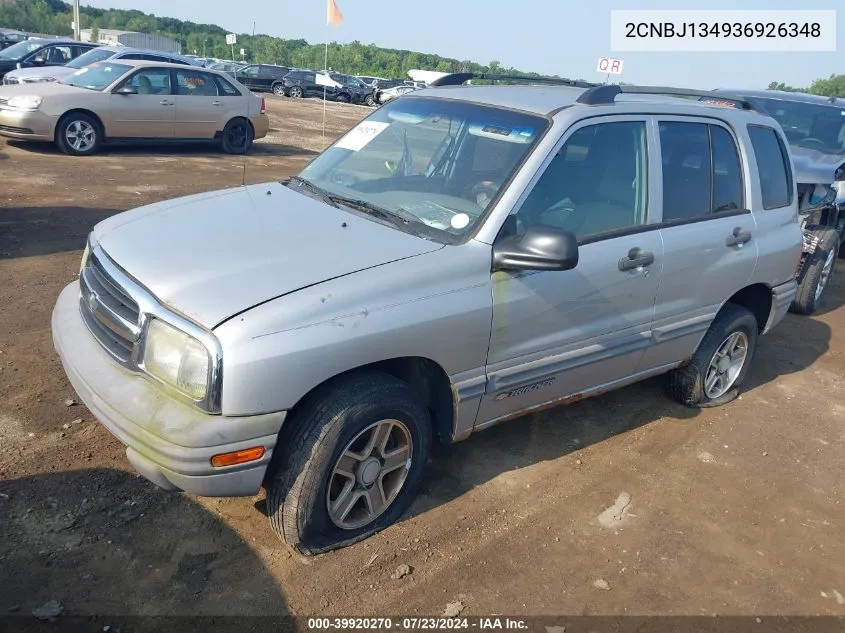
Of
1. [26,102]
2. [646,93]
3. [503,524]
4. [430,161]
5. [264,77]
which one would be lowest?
[503,524]

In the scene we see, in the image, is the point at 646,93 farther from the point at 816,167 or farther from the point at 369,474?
the point at 816,167

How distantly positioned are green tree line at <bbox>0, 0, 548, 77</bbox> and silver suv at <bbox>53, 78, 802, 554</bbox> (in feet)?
224

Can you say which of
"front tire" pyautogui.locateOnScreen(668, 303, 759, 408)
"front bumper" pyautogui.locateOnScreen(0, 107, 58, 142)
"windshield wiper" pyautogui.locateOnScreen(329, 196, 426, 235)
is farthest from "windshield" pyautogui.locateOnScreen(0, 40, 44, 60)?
"front tire" pyautogui.locateOnScreen(668, 303, 759, 408)

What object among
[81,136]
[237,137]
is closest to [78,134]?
[81,136]

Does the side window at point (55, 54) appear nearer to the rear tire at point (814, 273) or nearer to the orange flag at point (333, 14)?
the orange flag at point (333, 14)

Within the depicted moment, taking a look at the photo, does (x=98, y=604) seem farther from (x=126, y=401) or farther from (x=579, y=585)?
(x=579, y=585)

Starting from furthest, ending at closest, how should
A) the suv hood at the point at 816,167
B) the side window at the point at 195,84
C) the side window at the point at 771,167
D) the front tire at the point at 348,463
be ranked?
the side window at the point at 195,84 → the suv hood at the point at 816,167 → the side window at the point at 771,167 → the front tire at the point at 348,463

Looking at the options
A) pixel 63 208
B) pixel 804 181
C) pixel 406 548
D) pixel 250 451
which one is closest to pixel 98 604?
pixel 250 451

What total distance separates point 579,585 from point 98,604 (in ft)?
6.46

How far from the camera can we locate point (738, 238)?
4.33 metres

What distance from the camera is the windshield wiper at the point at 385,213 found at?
332 centimetres

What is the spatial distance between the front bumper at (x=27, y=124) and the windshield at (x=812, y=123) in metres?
10.5

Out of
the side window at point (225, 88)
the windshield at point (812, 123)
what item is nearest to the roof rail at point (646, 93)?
the windshield at point (812, 123)

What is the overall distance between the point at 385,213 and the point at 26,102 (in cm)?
976
